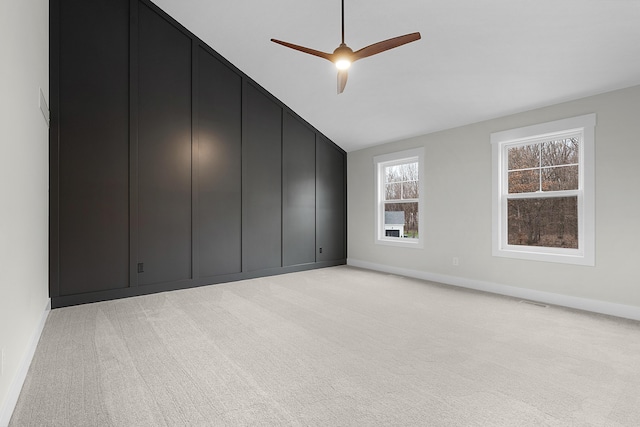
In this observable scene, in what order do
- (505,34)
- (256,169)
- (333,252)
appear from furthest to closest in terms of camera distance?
1. (333,252)
2. (256,169)
3. (505,34)

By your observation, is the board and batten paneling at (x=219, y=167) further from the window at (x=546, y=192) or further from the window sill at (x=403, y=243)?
the window at (x=546, y=192)

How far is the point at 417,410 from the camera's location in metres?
1.84

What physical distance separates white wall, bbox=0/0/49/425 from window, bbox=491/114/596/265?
493 centimetres

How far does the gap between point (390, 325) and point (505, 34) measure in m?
3.04

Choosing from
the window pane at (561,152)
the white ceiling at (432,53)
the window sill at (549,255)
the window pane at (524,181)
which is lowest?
the window sill at (549,255)

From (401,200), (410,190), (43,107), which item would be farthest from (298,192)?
(43,107)

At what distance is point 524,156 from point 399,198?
7.00 ft

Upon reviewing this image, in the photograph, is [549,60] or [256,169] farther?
[256,169]

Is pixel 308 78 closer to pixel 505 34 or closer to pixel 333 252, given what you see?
pixel 505 34

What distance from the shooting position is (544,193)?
4.14 meters

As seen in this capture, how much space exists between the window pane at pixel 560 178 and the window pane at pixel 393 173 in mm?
2297

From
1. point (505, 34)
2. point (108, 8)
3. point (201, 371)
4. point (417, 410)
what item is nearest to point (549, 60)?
point (505, 34)

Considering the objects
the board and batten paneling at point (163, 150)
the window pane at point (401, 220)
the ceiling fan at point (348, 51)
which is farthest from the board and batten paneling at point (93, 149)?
the window pane at point (401, 220)

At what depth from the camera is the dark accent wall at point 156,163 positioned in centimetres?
392
